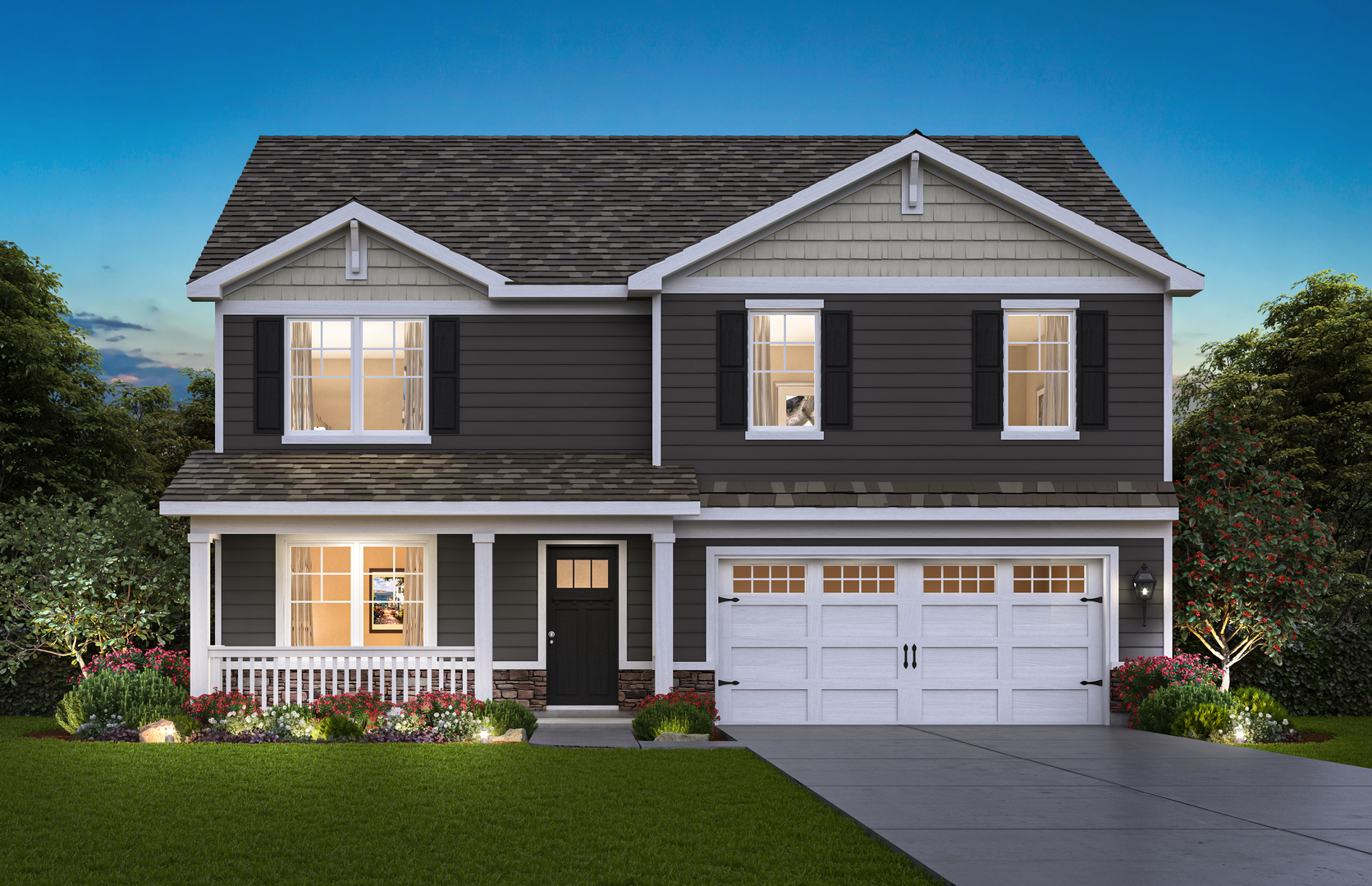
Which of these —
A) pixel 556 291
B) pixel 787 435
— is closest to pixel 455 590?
pixel 556 291

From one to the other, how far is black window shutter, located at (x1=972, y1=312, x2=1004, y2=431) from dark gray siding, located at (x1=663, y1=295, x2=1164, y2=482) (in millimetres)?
90

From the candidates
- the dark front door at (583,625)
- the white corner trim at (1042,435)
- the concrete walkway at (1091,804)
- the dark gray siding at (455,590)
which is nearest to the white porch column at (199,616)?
the dark gray siding at (455,590)

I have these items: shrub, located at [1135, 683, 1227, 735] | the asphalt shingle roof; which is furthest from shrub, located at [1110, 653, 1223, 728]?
the asphalt shingle roof

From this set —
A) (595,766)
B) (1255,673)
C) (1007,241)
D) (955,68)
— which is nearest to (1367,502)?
(1255,673)

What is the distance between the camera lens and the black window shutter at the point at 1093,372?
13.8 meters

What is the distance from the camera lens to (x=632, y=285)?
537 inches

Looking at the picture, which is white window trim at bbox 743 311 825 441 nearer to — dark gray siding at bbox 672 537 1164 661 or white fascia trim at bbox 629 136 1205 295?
white fascia trim at bbox 629 136 1205 295

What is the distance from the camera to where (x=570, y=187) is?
53.1 ft

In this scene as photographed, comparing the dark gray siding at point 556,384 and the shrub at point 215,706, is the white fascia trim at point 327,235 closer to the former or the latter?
the dark gray siding at point 556,384

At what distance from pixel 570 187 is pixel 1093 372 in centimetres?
838

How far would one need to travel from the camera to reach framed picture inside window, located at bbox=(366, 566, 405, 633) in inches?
545

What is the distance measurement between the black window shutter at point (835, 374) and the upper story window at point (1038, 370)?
2238mm

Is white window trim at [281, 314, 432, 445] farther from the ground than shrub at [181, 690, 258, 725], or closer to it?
farther from the ground

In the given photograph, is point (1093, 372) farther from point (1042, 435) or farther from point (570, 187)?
point (570, 187)
